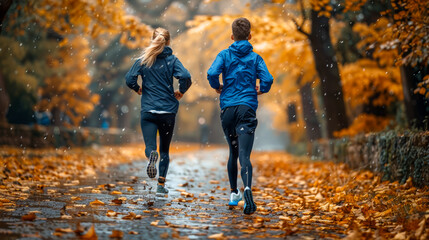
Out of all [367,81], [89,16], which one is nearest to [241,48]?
[89,16]

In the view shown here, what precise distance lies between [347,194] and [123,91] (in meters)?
28.3

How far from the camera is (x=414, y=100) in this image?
32.4 feet

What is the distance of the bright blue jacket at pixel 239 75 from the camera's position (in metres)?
5.87

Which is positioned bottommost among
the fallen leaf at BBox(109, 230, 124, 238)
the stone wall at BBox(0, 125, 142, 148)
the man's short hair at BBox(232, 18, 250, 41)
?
the fallen leaf at BBox(109, 230, 124, 238)

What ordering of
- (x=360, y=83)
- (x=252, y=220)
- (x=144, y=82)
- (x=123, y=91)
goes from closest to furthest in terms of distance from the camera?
(x=252, y=220) → (x=144, y=82) → (x=360, y=83) → (x=123, y=91)

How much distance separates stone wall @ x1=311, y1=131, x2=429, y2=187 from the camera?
6.83 m

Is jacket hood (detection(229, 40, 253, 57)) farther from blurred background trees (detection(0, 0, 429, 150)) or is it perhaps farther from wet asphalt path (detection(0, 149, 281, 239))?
wet asphalt path (detection(0, 149, 281, 239))

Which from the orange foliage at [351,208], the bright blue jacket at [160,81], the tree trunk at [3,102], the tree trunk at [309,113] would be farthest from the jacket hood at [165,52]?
the tree trunk at [309,113]

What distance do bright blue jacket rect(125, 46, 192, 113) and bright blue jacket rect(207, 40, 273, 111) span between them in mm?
981

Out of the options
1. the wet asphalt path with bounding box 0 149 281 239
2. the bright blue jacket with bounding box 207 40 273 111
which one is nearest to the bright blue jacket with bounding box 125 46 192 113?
the bright blue jacket with bounding box 207 40 273 111

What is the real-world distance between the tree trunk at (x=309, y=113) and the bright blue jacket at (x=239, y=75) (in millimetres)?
14344

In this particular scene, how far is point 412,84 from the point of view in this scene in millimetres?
10023

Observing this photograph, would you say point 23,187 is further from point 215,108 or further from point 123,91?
point 215,108

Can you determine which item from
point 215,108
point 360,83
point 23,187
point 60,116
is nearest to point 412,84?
point 360,83
